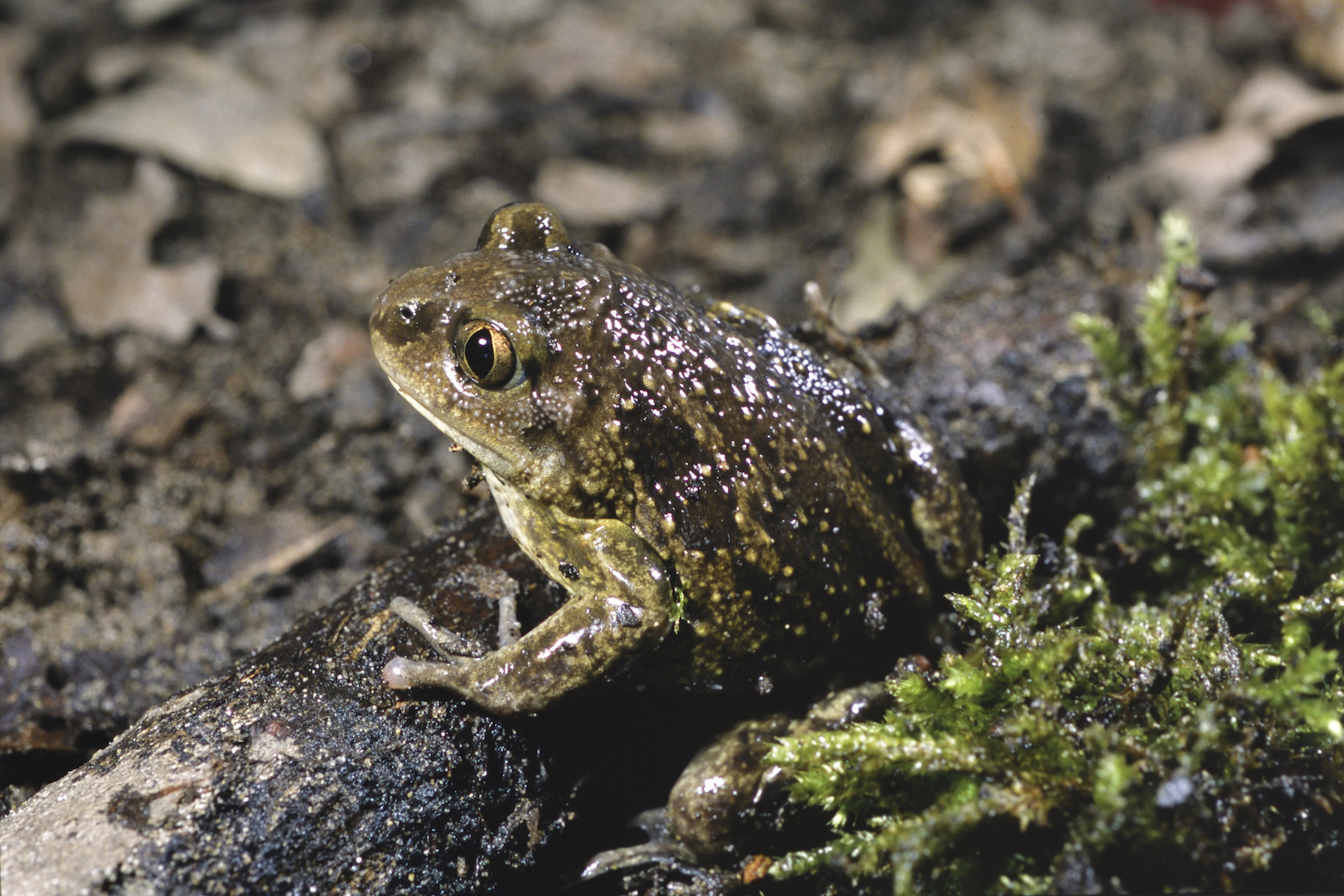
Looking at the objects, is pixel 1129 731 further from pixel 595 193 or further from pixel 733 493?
pixel 595 193

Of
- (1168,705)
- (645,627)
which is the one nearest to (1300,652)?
(1168,705)

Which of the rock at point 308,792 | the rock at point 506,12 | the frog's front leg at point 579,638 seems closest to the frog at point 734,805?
the rock at point 308,792

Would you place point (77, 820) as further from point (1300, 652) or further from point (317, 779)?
point (1300, 652)

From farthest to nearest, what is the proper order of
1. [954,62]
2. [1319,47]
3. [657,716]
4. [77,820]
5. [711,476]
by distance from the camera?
1. [954,62]
2. [1319,47]
3. [657,716]
4. [711,476]
5. [77,820]

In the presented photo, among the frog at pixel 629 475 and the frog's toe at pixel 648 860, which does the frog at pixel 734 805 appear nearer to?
the frog's toe at pixel 648 860

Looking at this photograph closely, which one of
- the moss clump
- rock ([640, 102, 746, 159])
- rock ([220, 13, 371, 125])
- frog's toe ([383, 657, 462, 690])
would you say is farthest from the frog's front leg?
rock ([220, 13, 371, 125])

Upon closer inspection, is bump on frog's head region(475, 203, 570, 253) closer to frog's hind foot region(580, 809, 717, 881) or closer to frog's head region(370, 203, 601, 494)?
frog's head region(370, 203, 601, 494)

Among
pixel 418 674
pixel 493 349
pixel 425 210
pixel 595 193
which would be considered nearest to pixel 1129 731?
pixel 418 674
